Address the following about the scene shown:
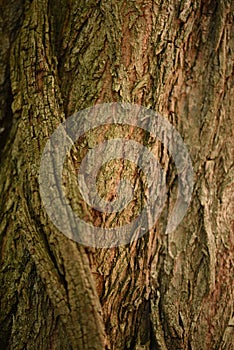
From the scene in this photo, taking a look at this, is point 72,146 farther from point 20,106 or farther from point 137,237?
point 137,237

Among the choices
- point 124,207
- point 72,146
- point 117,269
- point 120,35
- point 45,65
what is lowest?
point 117,269

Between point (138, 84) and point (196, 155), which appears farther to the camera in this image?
point (196, 155)

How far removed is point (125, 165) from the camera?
4.78 feet

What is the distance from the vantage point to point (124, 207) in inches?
57.0

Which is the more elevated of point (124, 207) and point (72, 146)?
point (72, 146)

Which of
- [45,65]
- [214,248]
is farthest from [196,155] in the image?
[45,65]

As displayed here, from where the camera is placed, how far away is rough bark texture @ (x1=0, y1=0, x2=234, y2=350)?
4.62ft

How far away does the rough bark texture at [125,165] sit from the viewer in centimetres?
141

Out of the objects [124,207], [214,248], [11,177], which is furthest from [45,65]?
[214,248]

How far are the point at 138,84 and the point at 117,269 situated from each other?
557 mm

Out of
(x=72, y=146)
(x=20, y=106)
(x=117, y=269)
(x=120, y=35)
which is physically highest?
(x=120, y=35)

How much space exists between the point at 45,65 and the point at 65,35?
0.14 metres

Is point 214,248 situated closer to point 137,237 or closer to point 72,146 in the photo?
point 137,237

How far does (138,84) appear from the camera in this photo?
4.89ft
